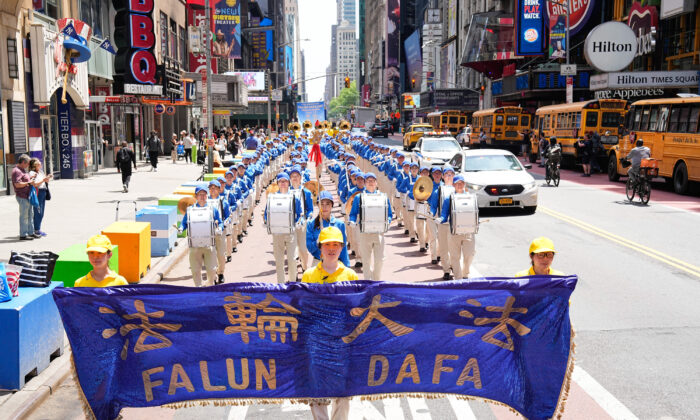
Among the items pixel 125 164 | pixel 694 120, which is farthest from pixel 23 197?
pixel 694 120

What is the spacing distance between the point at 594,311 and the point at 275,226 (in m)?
4.81

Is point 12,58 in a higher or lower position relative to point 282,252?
higher

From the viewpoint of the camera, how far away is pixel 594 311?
9938mm

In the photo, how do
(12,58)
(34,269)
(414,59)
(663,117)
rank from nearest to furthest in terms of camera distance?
(34,269) < (12,58) < (663,117) < (414,59)

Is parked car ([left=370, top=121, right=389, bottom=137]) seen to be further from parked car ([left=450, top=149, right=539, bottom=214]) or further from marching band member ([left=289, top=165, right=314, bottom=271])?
marching band member ([left=289, top=165, right=314, bottom=271])

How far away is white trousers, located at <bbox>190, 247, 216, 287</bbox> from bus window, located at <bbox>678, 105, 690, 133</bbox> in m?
18.8

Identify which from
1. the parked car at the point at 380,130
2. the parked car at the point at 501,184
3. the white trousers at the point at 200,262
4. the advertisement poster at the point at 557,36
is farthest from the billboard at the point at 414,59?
the white trousers at the point at 200,262

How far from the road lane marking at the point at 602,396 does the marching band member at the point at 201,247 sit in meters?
5.72

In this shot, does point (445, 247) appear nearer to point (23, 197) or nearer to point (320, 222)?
point (320, 222)

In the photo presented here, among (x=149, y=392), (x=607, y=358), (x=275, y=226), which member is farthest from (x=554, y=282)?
(x=275, y=226)

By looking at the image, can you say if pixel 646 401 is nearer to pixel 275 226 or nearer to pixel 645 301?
pixel 645 301

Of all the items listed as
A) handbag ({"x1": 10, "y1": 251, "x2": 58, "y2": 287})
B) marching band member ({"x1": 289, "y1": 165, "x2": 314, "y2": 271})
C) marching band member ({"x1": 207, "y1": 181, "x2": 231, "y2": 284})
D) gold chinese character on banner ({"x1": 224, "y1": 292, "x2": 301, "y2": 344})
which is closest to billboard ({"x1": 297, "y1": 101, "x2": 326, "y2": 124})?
marching band member ({"x1": 207, "y1": 181, "x2": 231, "y2": 284})

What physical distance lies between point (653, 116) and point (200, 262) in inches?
821

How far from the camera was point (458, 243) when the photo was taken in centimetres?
1160
